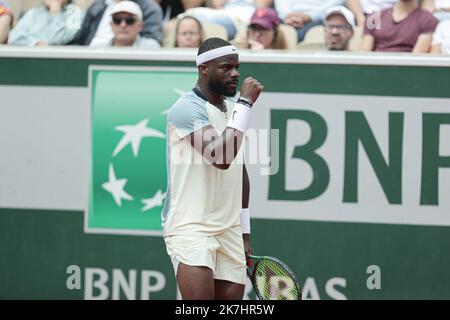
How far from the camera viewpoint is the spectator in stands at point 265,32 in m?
7.77

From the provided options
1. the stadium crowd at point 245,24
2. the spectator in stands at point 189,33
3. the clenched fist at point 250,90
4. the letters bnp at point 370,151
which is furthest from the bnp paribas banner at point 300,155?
the clenched fist at point 250,90

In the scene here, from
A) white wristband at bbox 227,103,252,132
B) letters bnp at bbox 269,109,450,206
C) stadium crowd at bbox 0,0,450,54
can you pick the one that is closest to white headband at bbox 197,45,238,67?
white wristband at bbox 227,103,252,132

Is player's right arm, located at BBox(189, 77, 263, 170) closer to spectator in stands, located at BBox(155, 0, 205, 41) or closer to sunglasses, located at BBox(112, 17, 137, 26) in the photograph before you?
sunglasses, located at BBox(112, 17, 137, 26)

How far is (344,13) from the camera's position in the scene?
7.68m

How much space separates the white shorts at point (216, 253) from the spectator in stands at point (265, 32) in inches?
104

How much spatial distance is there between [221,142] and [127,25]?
3.08 m

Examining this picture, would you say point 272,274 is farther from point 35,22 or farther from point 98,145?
point 35,22

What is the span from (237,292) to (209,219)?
46 centimetres

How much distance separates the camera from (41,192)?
757 centimetres

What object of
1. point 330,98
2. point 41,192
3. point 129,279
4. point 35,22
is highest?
point 35,22

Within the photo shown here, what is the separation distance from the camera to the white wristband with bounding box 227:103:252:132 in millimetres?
5090

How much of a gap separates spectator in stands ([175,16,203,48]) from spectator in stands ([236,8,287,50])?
0.37 m

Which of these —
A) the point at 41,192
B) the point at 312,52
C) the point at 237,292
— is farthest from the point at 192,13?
the point at 237,292

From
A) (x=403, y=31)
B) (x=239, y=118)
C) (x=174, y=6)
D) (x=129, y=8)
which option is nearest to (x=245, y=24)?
(x=174, y=6)
